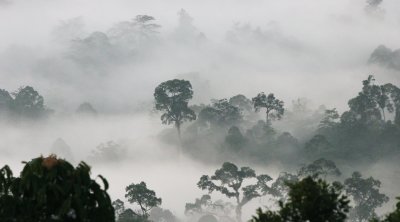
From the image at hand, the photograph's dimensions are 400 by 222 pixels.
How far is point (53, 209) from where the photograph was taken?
28062 millimetres

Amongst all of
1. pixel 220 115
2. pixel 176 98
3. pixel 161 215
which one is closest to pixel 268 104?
pixel 220 115

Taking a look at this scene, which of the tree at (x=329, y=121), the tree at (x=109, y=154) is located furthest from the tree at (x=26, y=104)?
the tree at (x=329, y=121)

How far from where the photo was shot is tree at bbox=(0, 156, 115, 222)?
90.4 feet

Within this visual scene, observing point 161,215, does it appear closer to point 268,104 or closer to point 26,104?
point 268,104

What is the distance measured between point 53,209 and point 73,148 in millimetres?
158160

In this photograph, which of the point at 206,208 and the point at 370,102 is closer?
the point at 206,208

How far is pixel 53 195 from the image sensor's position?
27.9 metres

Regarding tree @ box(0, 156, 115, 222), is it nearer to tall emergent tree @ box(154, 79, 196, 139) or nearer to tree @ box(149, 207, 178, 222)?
tree @ box(149, 207, 178, 222)

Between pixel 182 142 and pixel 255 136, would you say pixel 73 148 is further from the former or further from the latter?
pixel 255 136

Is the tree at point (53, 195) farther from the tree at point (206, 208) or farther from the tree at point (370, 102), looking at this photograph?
the tree at point (370, 102)

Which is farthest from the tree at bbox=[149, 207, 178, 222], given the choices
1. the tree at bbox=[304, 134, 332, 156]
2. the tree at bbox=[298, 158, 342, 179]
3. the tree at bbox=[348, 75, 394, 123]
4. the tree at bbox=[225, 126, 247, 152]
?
the tree at bbox=[348, 75, 394, 123]

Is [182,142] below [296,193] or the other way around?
the other way around

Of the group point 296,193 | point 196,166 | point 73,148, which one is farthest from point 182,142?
point 296,193

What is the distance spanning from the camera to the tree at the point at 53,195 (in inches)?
1085
